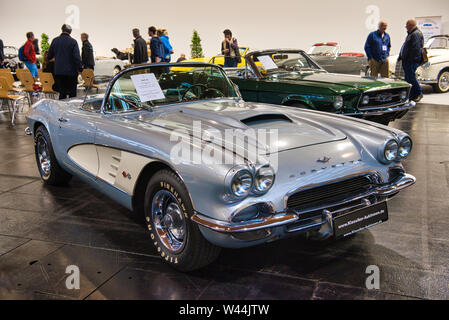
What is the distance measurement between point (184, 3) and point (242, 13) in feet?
10.6

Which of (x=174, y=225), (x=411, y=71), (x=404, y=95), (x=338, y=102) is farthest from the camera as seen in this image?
(x=411, y=71)

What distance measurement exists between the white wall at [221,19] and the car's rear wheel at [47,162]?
44.0 ft

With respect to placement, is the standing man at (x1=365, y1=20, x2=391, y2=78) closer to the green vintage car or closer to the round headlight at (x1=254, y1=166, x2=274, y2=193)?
the green vintage car

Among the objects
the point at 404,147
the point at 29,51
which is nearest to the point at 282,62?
the point at 404,147

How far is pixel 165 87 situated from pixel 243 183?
1.60 metres

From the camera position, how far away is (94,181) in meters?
3.15

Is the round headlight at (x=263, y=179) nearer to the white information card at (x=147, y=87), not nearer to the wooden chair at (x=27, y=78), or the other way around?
the white information card at (x=147, y=87)

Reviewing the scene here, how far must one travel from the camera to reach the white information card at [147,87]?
3213mm

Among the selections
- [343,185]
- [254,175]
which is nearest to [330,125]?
[343,185]

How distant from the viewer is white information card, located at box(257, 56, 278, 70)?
614 centimetres

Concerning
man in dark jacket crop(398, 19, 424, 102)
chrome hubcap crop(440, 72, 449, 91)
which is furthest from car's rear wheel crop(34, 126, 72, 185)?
chrome hubcap crop(440, 72, 449, 91)

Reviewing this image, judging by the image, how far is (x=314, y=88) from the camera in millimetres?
5316

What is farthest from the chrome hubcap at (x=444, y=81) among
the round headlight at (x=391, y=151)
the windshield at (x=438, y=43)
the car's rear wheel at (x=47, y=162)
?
the car's rear wheel at (x=47, y=162)

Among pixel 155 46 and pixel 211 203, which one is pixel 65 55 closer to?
pixel 155 46
